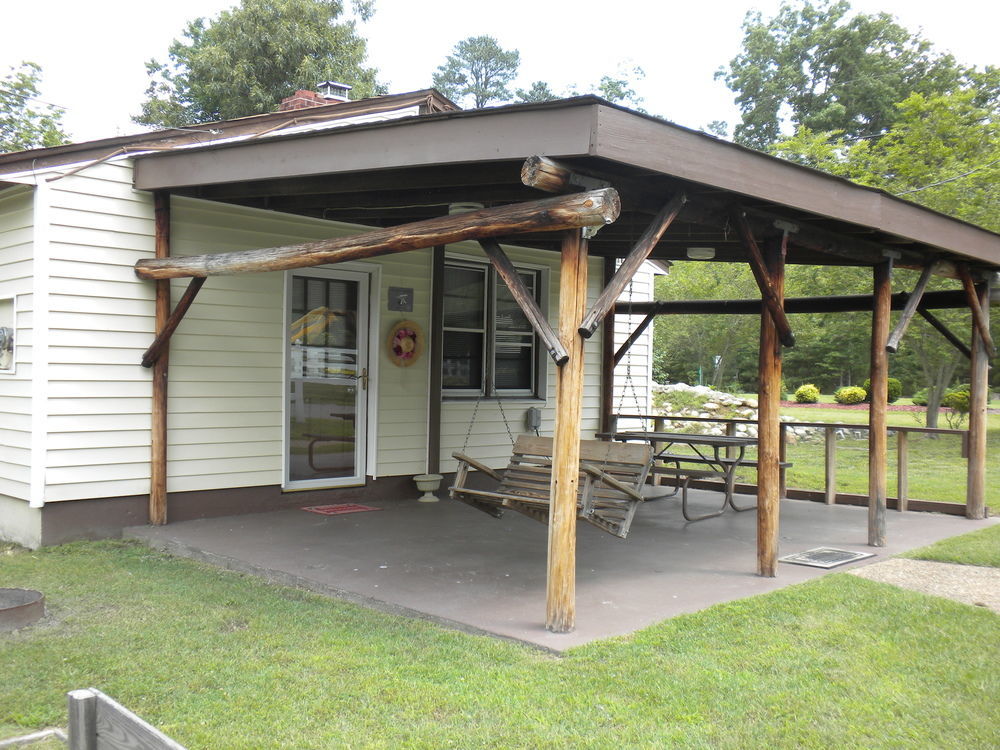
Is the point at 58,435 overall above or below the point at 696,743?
above

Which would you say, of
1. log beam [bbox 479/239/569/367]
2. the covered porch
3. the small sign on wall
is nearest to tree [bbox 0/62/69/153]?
the small sign on wall

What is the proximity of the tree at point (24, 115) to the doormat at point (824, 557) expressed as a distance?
23.7 m

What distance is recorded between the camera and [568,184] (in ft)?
14.0

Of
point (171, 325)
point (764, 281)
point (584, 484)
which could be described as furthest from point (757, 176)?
point (171, 325)

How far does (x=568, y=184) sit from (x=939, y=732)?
2.76m

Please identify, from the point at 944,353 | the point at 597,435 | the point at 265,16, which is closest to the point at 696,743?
the point at 597,435

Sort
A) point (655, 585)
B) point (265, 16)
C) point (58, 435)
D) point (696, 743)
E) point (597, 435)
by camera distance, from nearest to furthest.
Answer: point (696, 743)
point (655, 585)
point (58, 435)
point (597, 435)
point (265, 16)

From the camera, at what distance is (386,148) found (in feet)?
15.5

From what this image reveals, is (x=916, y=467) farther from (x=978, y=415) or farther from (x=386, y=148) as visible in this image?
(x=386, y=148)

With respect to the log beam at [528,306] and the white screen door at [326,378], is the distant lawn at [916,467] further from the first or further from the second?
the log beam at [528,306]

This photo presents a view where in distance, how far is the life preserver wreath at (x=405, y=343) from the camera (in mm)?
7957

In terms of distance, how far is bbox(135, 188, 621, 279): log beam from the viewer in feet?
13.3

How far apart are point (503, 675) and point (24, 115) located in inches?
1053

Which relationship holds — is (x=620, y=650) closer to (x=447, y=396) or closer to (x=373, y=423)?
(x=373, y=423)
